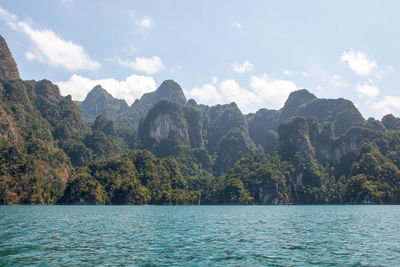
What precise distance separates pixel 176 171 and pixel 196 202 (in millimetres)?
26075

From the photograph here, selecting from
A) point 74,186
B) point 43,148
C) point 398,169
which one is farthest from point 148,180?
point 398,169

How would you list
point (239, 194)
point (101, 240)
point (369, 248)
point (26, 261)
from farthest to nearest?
1. point (239, 194)
2. point (101, 240)
3. point (369, 248)
4. point (26, 261)

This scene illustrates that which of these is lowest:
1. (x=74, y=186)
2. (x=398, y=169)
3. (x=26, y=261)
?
(x=26, y=261)

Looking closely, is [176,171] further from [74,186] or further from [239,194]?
[74,186]

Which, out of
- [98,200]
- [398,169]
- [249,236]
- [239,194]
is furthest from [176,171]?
[249,236]

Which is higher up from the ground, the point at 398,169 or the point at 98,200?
the point at 398,169

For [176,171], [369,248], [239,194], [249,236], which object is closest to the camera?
[369,248]

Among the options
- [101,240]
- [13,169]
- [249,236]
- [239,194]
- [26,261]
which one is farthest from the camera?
[239,194]

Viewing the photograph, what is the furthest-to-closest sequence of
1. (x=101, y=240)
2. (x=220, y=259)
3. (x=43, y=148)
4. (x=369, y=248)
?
(x=43, y=148) < (x=101, y=240) < (x=369, y=248) < (x=220, y=259)

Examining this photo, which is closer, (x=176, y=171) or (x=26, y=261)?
(x=26, y=261)

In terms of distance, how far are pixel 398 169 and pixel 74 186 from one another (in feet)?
521

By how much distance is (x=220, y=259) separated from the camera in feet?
75.8

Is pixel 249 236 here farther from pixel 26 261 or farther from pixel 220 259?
pixel 26 261

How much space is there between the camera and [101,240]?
31.3 metres
